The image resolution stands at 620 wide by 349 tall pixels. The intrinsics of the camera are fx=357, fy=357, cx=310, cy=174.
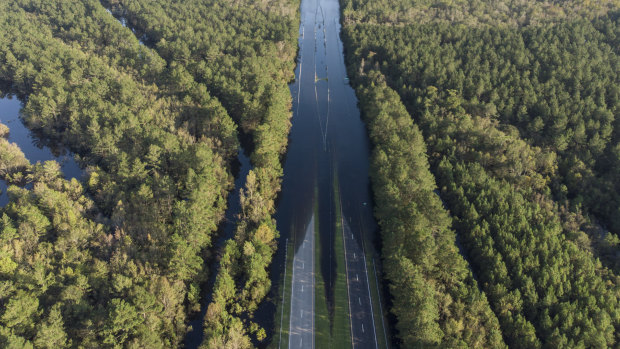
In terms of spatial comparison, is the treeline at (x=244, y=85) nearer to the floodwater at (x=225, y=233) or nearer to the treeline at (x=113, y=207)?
the floodwater at (x=225, y=233)

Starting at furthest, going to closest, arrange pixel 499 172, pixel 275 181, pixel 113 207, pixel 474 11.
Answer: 1. pixel 474 11
2. pixel 275 181
3. pixel 499 172
4. pixel 113 207

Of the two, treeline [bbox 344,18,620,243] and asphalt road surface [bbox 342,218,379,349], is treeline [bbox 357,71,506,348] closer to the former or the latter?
asphalt road surface [bbox 342,218,379,349]

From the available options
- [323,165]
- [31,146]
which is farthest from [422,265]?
[31,146]

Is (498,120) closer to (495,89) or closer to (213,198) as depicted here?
(495,89)

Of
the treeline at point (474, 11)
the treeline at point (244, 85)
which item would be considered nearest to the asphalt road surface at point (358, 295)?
the treeline at point (244, 85)

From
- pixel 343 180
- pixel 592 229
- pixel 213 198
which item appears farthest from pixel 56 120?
pixel 592 229

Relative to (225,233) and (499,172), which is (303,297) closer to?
(225,233)
